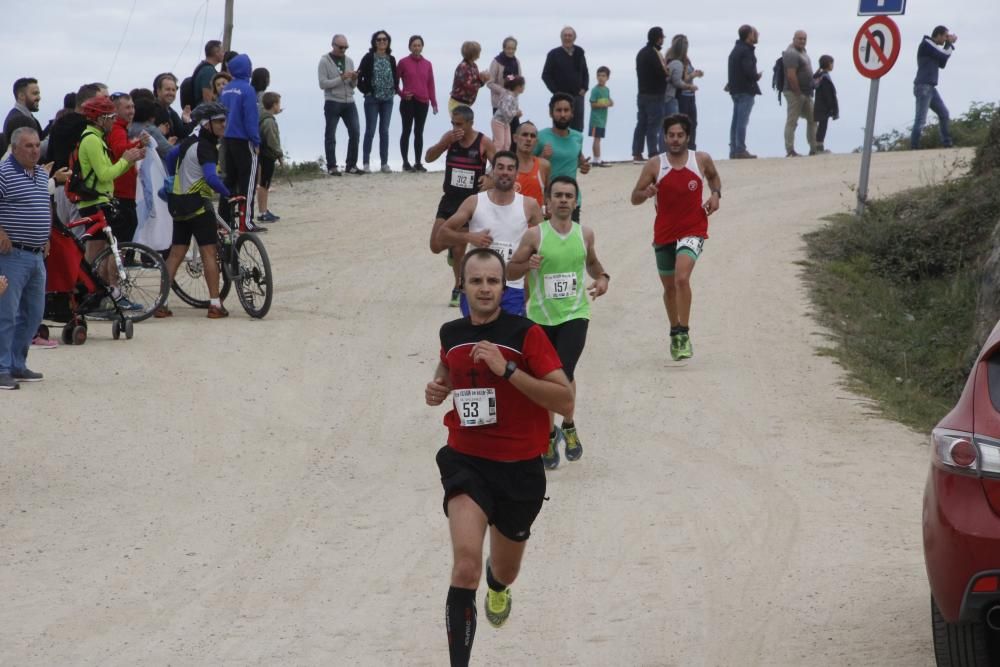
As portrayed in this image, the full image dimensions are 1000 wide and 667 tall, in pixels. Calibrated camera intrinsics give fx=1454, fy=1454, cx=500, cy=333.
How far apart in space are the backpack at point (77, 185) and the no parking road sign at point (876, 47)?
9527 mm

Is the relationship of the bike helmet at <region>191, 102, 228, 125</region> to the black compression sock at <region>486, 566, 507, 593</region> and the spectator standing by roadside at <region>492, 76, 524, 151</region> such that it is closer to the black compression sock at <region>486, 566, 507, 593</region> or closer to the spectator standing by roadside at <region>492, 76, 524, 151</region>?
the spectator standing by roadside at <region>492, 76, 524, 151</region>

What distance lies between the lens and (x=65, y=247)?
13164 millimetres

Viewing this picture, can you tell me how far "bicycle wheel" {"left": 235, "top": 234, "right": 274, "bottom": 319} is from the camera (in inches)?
587

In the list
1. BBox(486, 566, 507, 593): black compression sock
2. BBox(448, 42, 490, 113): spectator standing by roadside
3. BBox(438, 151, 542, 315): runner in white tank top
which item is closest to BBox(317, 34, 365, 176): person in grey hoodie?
BBox(448, 42, 490, 113): spectator standing by roadside

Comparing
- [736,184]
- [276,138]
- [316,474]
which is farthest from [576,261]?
[736,184]

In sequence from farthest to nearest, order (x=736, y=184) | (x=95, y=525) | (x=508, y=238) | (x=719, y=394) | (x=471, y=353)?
(x=736, y=184) < (x=719, y=394) < (x=508, y=238) < (x=95, y=525) < (x=471, y=353)

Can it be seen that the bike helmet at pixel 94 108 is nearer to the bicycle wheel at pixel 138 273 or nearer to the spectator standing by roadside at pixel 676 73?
the bicycle wheel at pixel 138 273

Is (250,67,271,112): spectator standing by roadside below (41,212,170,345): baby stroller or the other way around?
the other way around

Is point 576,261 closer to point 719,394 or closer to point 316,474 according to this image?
point 316,474

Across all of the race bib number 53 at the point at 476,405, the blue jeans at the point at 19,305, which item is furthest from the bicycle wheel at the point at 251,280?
the race bib number 53 at the point at 476,405

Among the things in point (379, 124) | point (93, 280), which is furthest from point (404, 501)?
point (379, 124)

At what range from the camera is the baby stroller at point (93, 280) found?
13.2 m

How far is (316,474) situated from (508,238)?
2259 millimetres

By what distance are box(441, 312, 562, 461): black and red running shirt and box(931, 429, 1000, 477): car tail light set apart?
5.60 ft
